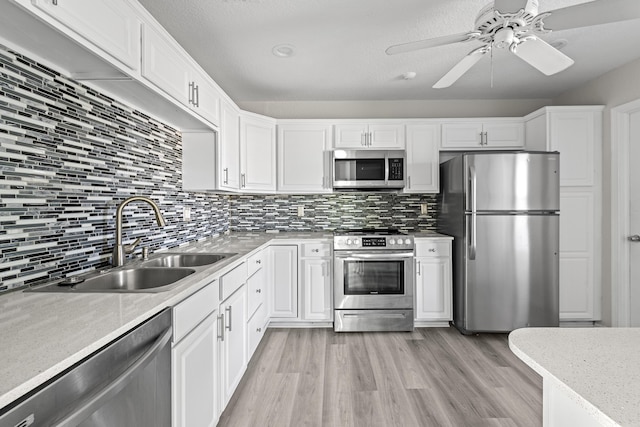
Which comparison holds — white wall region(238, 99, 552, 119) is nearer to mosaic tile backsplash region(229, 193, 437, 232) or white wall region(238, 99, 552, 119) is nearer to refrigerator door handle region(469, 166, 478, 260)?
mosaic tile backsplash region(229, 193, 437, 232)

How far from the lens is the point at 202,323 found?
155 cm

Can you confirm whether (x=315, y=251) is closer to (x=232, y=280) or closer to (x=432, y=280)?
(x=432, y=280)

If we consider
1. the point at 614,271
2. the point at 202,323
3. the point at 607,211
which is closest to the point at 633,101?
the point at 607,211

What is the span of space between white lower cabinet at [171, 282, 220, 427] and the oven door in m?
1.72

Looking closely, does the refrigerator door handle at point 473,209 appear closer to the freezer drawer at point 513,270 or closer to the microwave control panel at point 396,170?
the freezer drawer at point 513,270

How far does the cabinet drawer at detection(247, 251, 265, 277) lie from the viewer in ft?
8.18

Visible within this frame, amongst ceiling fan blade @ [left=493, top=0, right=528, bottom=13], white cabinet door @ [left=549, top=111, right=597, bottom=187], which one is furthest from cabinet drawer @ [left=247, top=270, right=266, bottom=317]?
white cabinet door @ [left=549, top=111, right=597, bottom=187]

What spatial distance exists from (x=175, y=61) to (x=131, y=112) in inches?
16.7

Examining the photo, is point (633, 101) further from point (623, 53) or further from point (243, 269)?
point (243, 269)

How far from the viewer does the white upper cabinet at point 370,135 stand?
142 inches

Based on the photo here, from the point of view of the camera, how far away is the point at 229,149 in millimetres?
2943

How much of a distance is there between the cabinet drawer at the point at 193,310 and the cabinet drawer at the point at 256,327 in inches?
34.6

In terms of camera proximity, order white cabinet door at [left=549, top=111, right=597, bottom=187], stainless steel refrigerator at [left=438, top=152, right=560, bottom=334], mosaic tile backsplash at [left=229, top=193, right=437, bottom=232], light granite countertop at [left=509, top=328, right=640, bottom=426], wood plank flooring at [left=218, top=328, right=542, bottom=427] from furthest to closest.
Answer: mosaic tile backsplash at [left=229, top=193, right=437, bottom=232] < white cabinet door at [left=549, top=111, right=597, bottom=187] < stainless steel refrigerator at [left=438, top=152, right=560, bottom=334] < wood plank flooring at [left=218, top=328, right=542, bottom=427] < light granite countertop at [left=509, top=328, right=640, bottom=426]

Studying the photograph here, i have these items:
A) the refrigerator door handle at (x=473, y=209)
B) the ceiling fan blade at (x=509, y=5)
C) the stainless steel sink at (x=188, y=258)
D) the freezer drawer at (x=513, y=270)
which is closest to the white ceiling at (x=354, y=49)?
the ceiling fan blade at (x=509, y=5)
